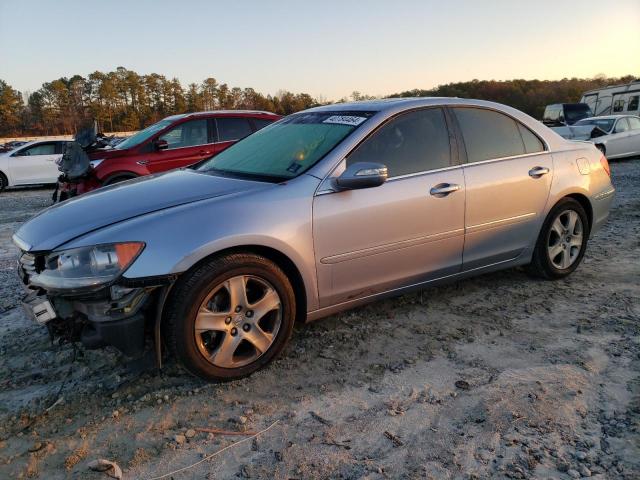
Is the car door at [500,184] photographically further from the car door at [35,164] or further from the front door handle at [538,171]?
the car door at [35,164]

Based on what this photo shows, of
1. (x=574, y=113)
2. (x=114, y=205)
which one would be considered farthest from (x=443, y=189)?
(x=574, y=113)

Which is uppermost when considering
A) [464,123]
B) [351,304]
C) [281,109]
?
[281,109]

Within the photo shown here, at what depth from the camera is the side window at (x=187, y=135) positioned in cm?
817

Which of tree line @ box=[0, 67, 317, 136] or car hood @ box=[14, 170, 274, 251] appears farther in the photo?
tree line @ box=[0, 67, 317, 136]

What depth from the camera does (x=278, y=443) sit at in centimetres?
234

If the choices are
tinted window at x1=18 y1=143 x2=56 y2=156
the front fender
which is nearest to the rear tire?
the front fender

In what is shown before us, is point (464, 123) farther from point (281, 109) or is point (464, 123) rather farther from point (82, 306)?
point (281, 109)

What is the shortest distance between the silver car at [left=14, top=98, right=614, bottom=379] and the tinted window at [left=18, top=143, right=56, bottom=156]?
463 inches

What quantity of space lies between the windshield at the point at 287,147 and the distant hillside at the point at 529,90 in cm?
4679

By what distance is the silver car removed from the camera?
2.62m

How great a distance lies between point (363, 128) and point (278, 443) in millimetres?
2027

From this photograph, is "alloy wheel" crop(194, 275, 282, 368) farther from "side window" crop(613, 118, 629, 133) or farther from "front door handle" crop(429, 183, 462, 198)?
"side window" crop(613, 118, 629, 133)

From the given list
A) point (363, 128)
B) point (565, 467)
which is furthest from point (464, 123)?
point (565, 467)

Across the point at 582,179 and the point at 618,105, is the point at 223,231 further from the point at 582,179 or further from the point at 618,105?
the point at 618,105
